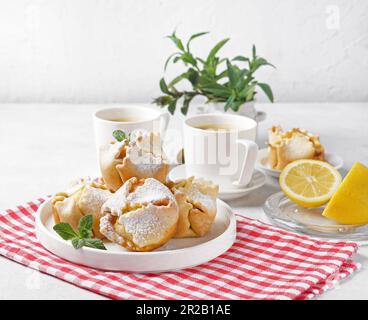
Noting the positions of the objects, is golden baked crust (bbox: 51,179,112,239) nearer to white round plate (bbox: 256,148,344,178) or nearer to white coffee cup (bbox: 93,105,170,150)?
white coffee cup (bbox: 93,105,170,150)

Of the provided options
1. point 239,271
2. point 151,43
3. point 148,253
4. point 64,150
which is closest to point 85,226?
point 148,253

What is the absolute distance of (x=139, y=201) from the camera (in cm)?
115

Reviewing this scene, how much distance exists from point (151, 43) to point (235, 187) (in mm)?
931

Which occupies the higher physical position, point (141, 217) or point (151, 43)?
point (151, 43)

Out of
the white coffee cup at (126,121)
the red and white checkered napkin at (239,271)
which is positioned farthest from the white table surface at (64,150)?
the white coffee cup at (126,121)

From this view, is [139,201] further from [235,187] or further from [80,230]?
[235,187]

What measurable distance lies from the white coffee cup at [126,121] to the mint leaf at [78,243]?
0.44 m

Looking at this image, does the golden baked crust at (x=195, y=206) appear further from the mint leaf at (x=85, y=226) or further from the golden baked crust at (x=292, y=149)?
the golden baked crust at (x=292, y=149)

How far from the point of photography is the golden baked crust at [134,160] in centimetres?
123

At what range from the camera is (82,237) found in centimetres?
116

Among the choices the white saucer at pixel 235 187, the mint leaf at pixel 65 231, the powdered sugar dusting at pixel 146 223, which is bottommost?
the white saucer at pixel 235 187

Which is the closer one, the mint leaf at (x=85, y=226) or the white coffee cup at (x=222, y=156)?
the mint leaf at (x=85, y=226)
